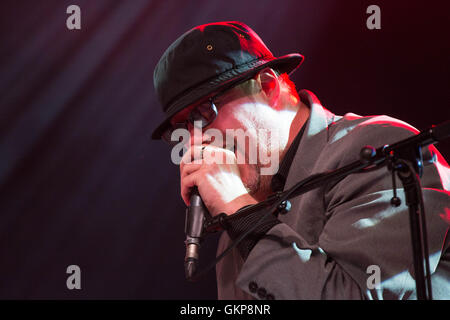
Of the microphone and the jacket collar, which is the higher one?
the jacket collar

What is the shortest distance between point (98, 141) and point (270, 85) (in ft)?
4.17

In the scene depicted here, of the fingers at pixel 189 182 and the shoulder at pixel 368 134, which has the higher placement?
the shoulder at pixel 368 134

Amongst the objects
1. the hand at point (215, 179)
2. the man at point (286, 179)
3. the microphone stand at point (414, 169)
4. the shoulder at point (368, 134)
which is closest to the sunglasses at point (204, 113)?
the man at point (286, 179)

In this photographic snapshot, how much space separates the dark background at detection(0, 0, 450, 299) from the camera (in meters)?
2.51

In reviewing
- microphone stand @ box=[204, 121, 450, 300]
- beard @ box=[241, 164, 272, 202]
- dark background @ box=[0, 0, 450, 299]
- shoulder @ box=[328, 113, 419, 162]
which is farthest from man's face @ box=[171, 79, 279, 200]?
dark background @ box=[0, 0, 450, 299]

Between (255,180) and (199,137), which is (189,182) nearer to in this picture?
(199,137)

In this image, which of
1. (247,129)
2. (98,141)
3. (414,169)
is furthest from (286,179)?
(98,141)

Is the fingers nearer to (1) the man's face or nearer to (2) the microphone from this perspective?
(2) the microphone

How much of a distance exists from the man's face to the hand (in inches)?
5.0

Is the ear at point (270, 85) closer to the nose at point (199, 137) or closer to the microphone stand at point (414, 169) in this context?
the nose at point (199, 137)

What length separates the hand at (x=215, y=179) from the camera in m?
1.34

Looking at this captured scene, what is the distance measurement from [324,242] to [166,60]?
93cm

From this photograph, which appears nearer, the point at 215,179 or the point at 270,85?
the point at 215,179

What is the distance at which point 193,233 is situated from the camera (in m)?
1.31
